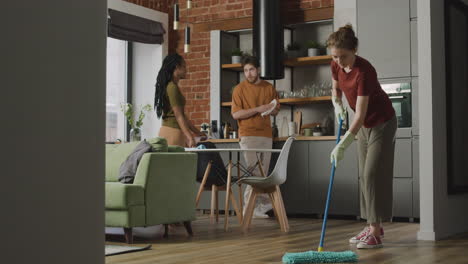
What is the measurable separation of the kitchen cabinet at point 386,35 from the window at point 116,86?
3.21m

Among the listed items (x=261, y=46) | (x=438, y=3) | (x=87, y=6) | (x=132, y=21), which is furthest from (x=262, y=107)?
(x=87, y=6)

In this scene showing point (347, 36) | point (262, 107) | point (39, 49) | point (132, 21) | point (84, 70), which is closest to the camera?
point (39, 49)

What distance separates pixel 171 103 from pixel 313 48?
249 cm

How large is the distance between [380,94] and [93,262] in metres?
2.66

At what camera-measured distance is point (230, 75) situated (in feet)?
26.7

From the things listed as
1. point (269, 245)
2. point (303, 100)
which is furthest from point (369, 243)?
point (303, 100)

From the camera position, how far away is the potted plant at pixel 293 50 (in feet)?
24.7

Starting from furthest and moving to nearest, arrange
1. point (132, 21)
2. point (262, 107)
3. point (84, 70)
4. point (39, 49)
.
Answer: point (132, 21), point (262, 107), point (84, 70), point (39, 49)

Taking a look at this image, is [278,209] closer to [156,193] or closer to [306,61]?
[156,193]

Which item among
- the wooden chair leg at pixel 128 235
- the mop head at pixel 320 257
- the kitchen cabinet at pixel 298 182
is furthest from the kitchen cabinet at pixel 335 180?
the mop head at pixel 320 257

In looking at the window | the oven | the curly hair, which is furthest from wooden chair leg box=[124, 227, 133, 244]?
the window

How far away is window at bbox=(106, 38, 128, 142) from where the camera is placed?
8.30 m

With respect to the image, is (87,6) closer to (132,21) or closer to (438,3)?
(438,3)

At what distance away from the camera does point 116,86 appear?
27.8ft
